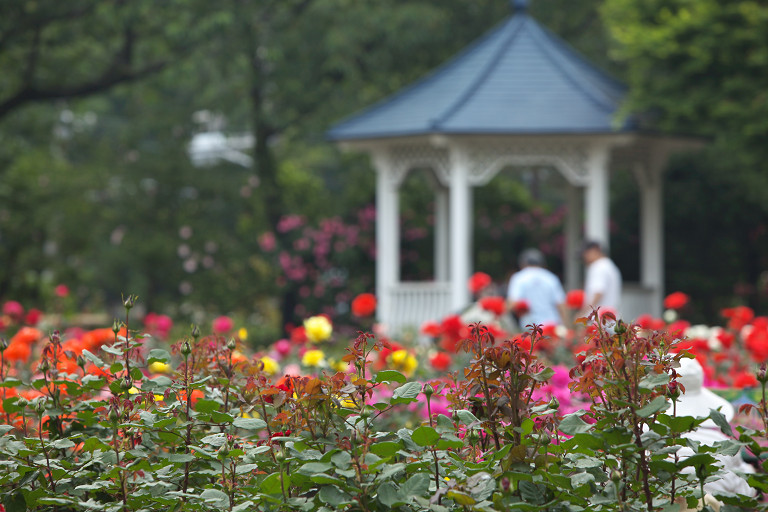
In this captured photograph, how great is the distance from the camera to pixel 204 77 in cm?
1377

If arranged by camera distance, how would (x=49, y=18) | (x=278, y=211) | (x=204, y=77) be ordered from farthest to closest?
(x=278, y=211) → (x=204, y=77) → (x=49, y=18)

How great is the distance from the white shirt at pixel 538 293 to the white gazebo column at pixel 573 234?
16.9ft

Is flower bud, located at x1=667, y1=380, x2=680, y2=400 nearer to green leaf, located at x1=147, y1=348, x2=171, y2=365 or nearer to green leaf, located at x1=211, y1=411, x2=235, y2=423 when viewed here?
green leaf, located at x1=211, y1=411, x2=235, y2=423

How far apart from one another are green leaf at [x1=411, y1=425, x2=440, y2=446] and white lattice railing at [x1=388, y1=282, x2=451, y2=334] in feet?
30.4

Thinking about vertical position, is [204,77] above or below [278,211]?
above

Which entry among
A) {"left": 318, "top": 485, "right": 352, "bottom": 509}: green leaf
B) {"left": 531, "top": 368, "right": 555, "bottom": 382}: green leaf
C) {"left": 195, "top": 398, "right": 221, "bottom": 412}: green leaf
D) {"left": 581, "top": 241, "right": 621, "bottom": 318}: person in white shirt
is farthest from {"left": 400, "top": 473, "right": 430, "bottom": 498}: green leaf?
{"left": 581, "top": 241, "right": 621, "bottom": 318}: person in white shirt

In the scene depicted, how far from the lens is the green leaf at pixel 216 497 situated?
1977mm

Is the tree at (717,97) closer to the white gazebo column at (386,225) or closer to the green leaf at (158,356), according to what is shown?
the white gazebo column at (386,225)

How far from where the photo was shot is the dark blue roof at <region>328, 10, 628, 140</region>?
412 inches

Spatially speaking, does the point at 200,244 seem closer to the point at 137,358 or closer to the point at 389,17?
the point at 389,17

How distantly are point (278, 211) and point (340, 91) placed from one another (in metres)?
1.97

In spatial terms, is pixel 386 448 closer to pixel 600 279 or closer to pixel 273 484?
pixel 273 484

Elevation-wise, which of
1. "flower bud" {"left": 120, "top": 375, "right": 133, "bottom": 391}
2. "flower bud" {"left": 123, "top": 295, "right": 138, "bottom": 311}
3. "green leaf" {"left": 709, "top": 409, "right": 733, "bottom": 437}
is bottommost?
"green leaf" {"left": 709, "top": 409, "right": 733, "bottom": 437}

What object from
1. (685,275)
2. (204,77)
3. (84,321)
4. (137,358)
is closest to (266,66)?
(204,77)
